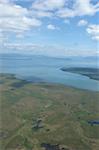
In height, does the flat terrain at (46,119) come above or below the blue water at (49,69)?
below

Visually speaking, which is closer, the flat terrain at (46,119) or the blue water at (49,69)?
the flat terrain at (46,119)

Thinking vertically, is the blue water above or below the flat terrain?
above

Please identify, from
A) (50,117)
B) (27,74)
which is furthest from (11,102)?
(27,74)

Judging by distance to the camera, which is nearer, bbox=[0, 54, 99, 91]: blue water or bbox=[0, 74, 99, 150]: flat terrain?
bbox=[0, 74, 99, 150]: flat terrain

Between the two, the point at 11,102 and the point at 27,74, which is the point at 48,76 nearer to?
the point at 27,74
